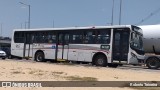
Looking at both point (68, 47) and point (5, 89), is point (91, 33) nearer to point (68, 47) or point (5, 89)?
point (68, 47)

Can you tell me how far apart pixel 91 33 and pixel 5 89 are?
1817cm

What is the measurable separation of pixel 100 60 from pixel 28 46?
8.58m

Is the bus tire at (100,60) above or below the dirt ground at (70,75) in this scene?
above

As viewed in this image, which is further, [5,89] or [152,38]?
[152,38]

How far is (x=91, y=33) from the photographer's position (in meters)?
30.8

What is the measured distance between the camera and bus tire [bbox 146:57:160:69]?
3175 centimetres

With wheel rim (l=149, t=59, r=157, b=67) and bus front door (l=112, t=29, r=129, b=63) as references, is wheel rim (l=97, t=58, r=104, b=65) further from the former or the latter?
wheel rim (l=149, t=59, r=157, b=67)

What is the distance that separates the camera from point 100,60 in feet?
98.8

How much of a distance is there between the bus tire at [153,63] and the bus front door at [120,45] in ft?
13.1

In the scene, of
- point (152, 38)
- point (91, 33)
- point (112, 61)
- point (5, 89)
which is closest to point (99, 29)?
point (91, 33)

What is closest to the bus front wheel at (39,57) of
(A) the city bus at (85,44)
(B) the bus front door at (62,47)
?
(A) the city bus at (85,44)

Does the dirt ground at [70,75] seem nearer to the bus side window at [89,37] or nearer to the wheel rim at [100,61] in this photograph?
the wheel rim at [100,61]

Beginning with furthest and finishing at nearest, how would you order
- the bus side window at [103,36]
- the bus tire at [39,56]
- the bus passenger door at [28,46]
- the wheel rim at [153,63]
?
1. the bus passenger door at [28,46]
2. the bus tire at [39,56]
3. the wheel rim at [153,63]
4. the bus side window at [103,36]

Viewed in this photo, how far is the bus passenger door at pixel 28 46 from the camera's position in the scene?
1414 inches
